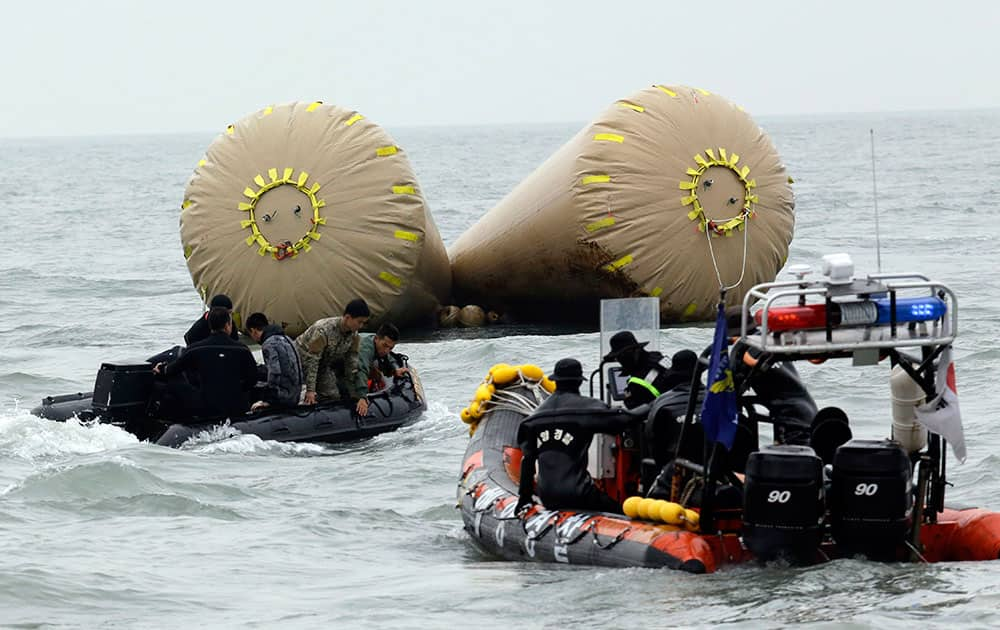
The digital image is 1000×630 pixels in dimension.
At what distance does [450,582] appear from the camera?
30.7ft

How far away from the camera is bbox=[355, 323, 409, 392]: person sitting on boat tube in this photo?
13.7 meters

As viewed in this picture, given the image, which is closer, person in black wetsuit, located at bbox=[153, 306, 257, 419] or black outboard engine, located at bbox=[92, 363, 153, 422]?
person in black wetsuit, located at bbox=[153, 306, 257, 419]

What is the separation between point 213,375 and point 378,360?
6.43 ft

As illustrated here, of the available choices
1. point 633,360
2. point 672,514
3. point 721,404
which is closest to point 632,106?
point 633,360

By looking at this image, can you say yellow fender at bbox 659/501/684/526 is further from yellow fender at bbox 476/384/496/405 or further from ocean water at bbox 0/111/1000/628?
yellow fender at bbox 476/384/496/405

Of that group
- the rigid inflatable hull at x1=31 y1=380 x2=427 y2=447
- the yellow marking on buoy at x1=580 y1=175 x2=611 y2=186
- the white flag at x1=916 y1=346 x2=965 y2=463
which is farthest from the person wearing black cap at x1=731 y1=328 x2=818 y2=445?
the yellow marking on buoy at x1=580 y1=175 x2=611 y2=186

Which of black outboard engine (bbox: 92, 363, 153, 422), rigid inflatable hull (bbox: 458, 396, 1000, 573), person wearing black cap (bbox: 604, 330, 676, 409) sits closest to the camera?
rigid inflatable hull (bbox: 458, 396, 1000, 573)

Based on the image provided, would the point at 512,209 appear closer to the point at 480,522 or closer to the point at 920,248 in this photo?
the point at 480,522

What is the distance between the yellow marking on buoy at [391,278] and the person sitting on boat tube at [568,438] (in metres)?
7.95

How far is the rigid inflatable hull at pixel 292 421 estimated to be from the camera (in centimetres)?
1339

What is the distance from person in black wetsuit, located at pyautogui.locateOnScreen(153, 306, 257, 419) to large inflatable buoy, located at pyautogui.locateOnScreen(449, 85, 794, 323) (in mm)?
5034

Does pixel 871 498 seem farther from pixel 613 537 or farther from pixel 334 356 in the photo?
pixel 334 356

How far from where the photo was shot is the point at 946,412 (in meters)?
8.25

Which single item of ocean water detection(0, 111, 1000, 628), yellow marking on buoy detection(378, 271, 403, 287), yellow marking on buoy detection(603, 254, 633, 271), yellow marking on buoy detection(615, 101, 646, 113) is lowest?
ocean water detection(0, 111, 1000, 628)
